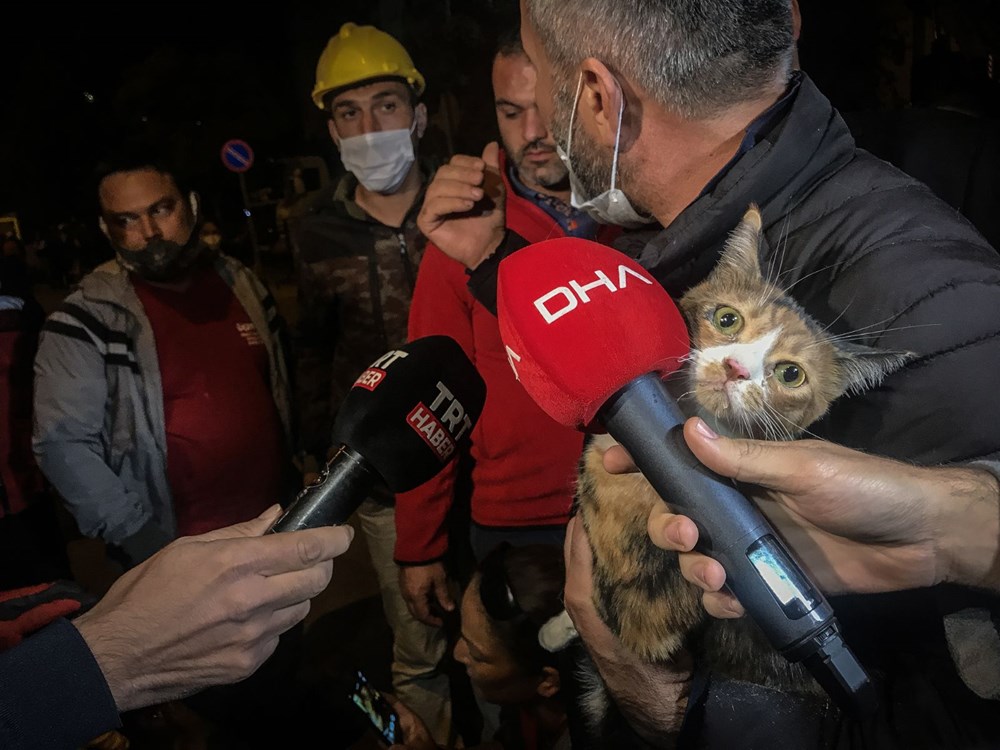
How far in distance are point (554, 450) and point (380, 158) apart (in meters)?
1.68

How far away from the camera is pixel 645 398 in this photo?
0.74 meters

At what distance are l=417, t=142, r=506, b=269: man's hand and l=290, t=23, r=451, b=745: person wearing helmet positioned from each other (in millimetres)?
1032

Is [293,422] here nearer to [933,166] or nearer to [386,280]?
[386,280]

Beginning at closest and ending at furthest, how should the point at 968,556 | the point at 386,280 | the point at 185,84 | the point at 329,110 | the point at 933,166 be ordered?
the point at 968,556 → the point at 933,166 → the point at 386,280 → the point at 329,110 → the point at 185,84

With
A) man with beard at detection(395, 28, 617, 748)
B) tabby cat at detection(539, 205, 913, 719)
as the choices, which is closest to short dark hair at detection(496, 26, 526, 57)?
man with beard at detection(395, 28, 617, 748)

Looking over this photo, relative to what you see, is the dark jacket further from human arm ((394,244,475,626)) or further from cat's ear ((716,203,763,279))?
human arm ((394,244,475,626))

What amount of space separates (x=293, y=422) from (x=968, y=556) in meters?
2.60

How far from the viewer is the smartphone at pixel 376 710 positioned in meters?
1.81

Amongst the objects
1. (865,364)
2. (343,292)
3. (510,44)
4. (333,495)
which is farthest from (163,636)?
(510,44)

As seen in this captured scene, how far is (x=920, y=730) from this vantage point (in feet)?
2.65

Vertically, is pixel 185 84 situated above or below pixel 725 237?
above

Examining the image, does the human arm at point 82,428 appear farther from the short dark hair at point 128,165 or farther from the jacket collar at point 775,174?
the jacket collar at point 775,174

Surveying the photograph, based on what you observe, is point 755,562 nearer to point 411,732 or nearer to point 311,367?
point 411,732

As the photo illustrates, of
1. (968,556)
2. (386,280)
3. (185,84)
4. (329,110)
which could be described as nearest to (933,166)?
(968,556)
